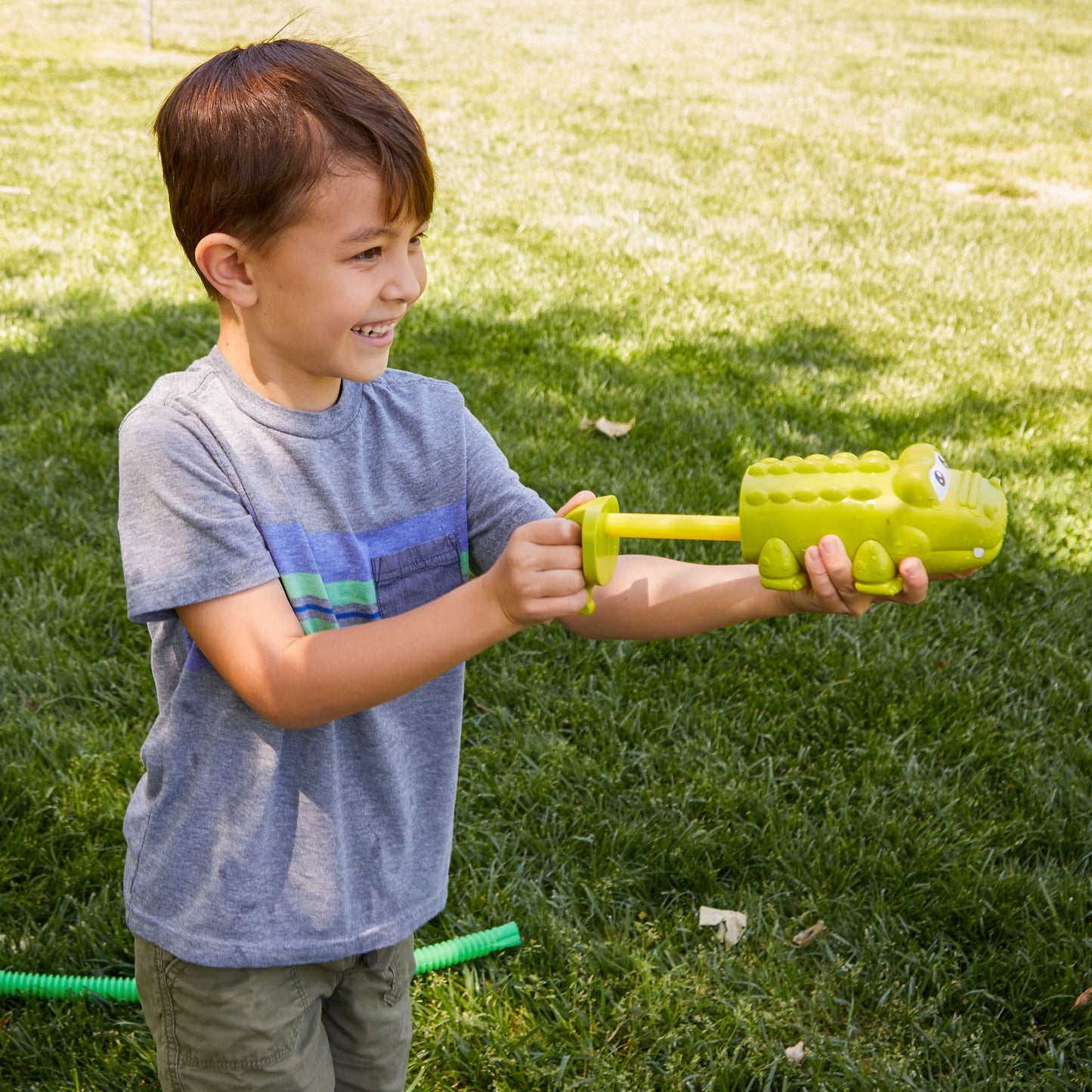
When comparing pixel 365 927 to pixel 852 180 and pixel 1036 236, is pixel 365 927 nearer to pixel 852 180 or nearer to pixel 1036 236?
pixel 1036 236

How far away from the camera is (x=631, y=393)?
4.86 metres

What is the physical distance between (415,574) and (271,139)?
615 mm

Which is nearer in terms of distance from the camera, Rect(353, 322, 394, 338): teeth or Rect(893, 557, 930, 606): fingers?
Rect(893, 557, 930, 606): fingers

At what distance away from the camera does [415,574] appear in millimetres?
1781

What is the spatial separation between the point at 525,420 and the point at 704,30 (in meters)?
13.8

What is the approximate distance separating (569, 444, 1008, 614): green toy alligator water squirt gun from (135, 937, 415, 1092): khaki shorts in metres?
0.71

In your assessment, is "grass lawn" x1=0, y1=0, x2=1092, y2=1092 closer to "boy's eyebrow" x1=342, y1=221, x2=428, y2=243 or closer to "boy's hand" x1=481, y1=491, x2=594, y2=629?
"boy's eyebrow" x1=342, y1=221, x2=428, y2=243

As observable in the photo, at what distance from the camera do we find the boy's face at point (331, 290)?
5.21 ft

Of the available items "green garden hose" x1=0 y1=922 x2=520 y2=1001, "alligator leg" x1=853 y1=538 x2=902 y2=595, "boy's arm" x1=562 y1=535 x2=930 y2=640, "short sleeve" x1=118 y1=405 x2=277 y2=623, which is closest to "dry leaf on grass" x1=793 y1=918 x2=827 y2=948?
"green garden hose" x1=0 y1=922 x2=520 y2=1001

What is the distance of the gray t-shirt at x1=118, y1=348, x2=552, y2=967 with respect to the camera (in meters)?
1.54

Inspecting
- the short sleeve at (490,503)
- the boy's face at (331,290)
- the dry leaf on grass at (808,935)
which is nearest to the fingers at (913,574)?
the short sleeve at (490,503)

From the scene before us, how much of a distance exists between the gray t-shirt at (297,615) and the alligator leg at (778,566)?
17.7 inches

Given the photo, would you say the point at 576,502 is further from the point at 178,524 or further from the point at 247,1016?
the point at 247,1016

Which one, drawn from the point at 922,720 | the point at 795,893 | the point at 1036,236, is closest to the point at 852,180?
the point at 1036,236
